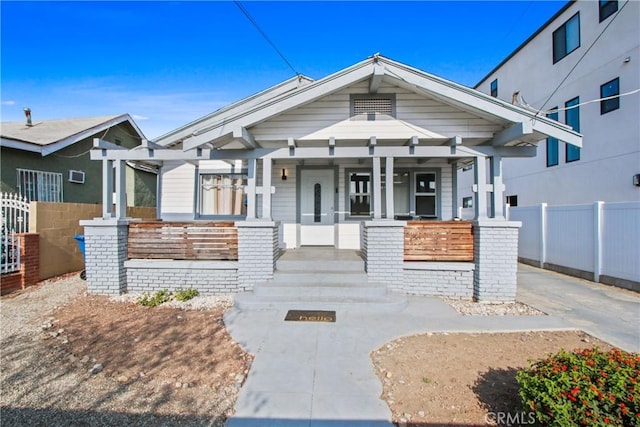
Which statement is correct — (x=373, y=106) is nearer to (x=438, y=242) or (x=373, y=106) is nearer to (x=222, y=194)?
(x=438, y=242)

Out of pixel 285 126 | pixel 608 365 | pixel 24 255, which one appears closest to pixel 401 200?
pixel 285 126

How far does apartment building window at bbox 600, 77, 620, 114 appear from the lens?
30.5 ft

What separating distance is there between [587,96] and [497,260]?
8.90m

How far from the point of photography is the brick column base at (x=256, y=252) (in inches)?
234

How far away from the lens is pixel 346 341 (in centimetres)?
403

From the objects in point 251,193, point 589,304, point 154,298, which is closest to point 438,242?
point 589,304

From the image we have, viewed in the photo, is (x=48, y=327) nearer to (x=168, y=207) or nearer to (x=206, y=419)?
(x=206, y=419)

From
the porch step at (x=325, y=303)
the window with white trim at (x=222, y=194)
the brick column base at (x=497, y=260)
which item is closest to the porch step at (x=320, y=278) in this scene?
the porch step at (x=325, y=303)

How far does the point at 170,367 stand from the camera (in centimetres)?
339

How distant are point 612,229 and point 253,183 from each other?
8.33 meters

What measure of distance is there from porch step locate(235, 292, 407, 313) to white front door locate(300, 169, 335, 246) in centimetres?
285

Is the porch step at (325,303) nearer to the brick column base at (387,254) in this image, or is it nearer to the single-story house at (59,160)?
the brick column base at (387,254)

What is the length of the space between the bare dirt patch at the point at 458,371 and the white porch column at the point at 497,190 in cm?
246

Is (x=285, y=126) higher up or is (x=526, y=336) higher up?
(x=285, y=126)
